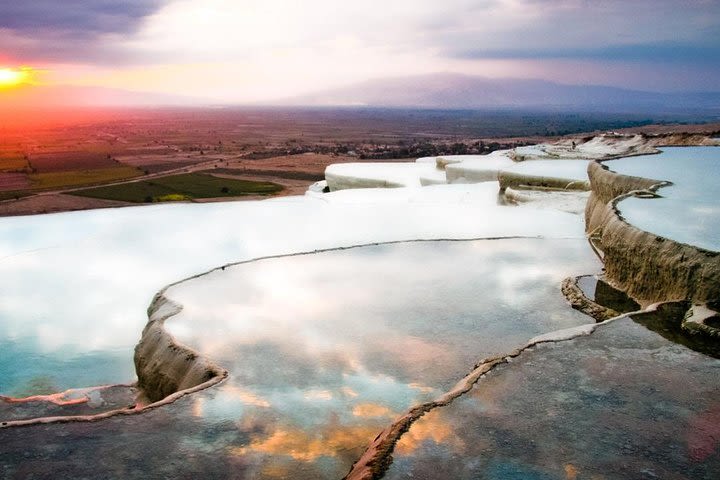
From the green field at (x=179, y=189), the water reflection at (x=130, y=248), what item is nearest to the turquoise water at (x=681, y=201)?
the water reflection at (x=130, y=248)

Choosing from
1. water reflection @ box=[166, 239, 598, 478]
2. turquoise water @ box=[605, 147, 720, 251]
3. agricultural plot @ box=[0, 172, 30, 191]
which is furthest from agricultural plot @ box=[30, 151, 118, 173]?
turquoise water @ box=[605, 147, 720, 251]

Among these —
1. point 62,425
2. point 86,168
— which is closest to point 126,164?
point 86,168

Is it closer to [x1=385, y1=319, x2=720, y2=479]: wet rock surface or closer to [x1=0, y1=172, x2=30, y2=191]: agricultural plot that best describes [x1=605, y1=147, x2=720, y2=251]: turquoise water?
[x1=385, y1=319, x2=720, y2=479]: wet rock surface

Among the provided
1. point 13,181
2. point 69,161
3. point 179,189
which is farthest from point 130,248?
point 69,161

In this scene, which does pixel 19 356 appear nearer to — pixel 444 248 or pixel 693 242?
pixel 444 248

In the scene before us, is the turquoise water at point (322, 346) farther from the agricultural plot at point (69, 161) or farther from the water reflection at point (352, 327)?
the agricultural plot at point (69, 161)
